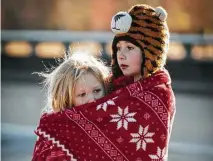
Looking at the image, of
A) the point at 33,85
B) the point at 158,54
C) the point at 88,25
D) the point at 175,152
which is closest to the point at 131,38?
the point at 158,54

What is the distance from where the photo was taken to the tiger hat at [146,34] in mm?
3262

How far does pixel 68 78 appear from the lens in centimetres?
330

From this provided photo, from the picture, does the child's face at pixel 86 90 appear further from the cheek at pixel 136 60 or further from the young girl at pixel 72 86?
the cheek at pixel 136 60

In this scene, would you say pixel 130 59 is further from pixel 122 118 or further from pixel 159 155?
pixel 159 155

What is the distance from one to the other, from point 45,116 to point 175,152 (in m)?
6.29

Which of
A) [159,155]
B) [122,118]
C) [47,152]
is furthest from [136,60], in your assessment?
[47,152]

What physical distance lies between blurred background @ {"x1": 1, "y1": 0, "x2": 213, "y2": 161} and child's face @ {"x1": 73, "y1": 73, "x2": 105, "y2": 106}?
5946 millimetres

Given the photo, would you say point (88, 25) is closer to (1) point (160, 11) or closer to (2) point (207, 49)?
(2) point (207, 49)

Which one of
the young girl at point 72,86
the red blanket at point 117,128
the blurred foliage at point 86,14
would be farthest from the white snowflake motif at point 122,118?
the blurred foliage at point 86,14

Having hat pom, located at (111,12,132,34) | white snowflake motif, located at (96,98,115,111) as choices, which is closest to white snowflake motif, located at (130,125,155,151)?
white snowflake motif, located at (96,98,115,111)

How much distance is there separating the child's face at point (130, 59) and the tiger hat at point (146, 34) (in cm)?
2

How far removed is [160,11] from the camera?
3.31m

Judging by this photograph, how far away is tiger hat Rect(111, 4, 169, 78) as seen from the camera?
→ 10.7 ft

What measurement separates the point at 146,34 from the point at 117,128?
17.3 inches
